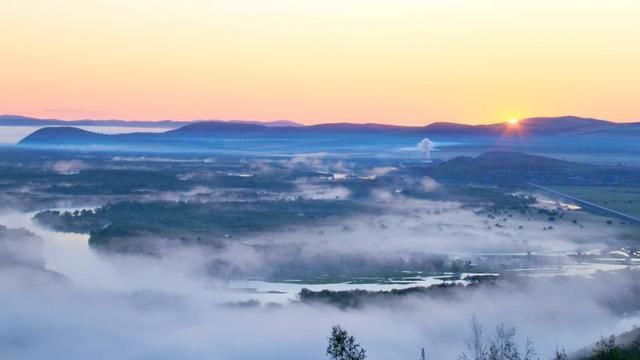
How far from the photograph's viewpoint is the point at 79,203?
52.7 m

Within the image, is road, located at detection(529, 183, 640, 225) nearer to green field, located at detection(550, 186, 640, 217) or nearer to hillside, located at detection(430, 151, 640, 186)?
green field, located at detection(550, 186, 640, 217)

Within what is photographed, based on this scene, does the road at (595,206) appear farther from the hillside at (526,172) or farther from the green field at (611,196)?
the hillside at (526,172)

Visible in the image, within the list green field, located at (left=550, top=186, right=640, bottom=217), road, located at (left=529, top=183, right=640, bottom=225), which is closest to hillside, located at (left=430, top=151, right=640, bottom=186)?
green field, located at (left=550, top=186, right=640, bottom=217)

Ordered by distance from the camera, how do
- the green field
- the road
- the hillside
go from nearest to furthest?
the road → the green field → the hillside

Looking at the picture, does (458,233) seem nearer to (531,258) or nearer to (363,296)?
(531,258)

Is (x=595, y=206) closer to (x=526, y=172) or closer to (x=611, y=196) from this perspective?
(x=611, y=196)

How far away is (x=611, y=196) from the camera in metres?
58.2

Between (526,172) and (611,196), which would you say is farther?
(526,172)

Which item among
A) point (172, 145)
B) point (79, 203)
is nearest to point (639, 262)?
point (79, 203)

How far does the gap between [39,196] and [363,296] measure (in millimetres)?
34004

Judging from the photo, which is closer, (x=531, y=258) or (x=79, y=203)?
(x=531, y=258)

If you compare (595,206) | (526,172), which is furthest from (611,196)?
(526,172)

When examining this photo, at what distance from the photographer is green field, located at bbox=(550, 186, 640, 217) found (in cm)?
5131

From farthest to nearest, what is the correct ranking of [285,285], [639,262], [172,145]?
[172,145], [639,262], [285,285]
